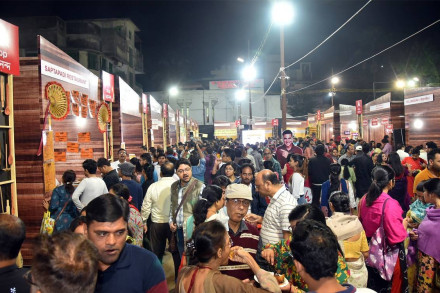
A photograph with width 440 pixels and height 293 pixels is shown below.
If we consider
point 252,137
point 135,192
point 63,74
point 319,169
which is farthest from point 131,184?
point 252,137

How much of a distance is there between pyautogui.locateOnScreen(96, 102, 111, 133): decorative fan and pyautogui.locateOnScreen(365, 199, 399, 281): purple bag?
8236mm

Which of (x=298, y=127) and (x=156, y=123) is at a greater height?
(x=298, y=127)

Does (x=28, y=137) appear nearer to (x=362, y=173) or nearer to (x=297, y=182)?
(x=297, y=182)

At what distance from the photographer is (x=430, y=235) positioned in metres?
4.21

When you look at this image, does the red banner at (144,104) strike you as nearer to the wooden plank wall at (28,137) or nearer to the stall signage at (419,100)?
the wooden plank wall at (28,137)

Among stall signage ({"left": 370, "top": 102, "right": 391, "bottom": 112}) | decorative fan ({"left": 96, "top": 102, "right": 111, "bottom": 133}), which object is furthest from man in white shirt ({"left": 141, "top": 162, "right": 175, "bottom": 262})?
stall signage ({"left": 370, "top": 102, "right": 391, "bottom": 112})

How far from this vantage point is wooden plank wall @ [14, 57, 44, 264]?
7211 millimetres

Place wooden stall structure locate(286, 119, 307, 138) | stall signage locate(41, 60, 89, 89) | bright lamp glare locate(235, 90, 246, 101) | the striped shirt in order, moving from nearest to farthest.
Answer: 1. the striped shirt
2. stall signage locate(41, 60, 89, 89)
3. wooden stall structure locate(286, 119, 307, 138)
4. bright lamp glare locate(235, 90, 246, 101)

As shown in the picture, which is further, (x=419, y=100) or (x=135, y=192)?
(x=419, y=100)

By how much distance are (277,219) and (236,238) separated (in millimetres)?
→ 624

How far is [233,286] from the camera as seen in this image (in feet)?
8.66

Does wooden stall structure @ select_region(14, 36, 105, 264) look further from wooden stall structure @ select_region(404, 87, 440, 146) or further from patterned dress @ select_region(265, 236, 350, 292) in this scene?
wooden stall structure @ select_region(404, 87, 440, 146)

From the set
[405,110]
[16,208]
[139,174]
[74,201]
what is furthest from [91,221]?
[405,110]

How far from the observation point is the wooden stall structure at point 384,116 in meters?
22.4
